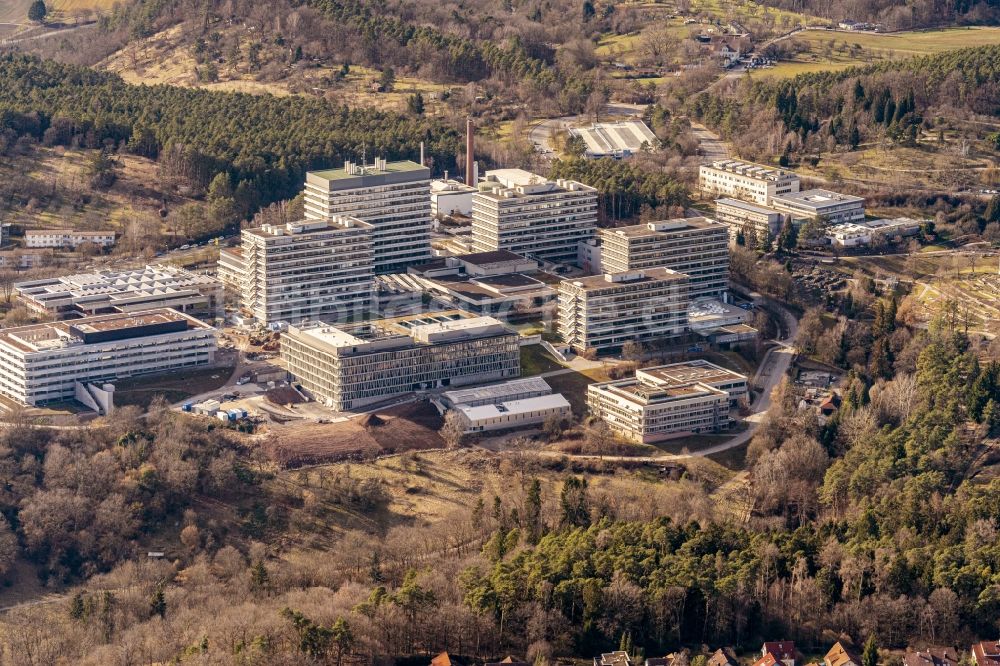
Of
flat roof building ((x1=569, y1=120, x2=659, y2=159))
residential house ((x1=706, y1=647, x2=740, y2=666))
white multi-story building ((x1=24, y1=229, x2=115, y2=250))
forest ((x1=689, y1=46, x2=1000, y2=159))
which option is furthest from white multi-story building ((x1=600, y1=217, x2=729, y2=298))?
residential house ((x1=706, y1=647, x2=740, y2=666))

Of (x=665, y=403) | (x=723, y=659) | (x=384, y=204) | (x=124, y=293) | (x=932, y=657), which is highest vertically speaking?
(x=384, y=204)

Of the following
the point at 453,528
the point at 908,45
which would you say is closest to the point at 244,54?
the point at 908,45

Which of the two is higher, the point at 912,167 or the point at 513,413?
the point at 912,167

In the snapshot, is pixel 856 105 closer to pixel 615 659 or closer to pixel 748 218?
pixel 748 218

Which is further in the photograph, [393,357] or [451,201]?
[451,201]

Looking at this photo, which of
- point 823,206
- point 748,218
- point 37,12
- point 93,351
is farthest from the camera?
point 37,12

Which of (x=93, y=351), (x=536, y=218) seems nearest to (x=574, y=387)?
(x=536, y=218)
